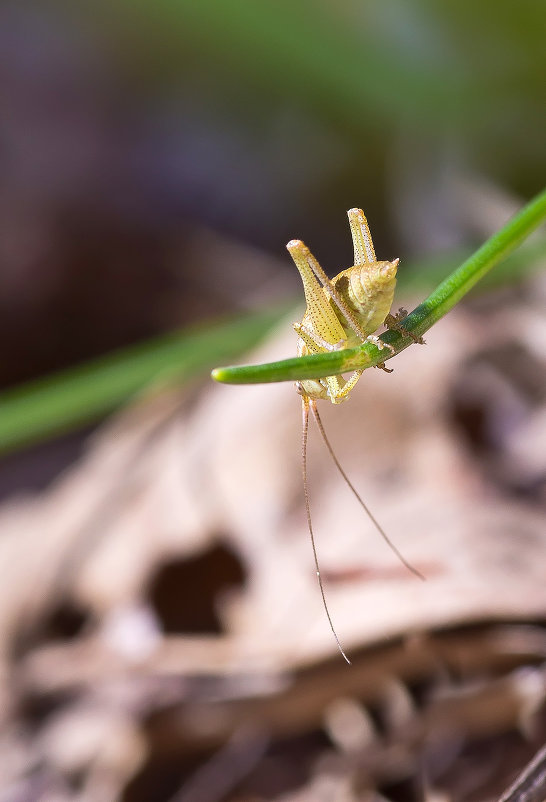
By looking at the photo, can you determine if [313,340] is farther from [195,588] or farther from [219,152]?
[219,152]

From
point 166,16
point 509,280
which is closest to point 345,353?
point 509,280

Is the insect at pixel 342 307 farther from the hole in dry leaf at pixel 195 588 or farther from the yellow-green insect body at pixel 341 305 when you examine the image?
the hole in dry leaf at pixel 195 588

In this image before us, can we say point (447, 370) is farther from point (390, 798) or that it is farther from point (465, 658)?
point (390, 798)

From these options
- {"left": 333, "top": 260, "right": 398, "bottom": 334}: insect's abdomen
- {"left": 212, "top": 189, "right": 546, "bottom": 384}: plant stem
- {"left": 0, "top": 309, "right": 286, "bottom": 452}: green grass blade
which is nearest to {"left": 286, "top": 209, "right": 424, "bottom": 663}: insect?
{"left": 333, "top": 260, "right": 398, "bottom": 334}: insect's abdomen

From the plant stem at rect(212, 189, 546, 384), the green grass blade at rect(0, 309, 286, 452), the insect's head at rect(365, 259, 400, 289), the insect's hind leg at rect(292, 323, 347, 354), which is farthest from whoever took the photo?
the green grass blade at rect(0, 309, 286, 452)

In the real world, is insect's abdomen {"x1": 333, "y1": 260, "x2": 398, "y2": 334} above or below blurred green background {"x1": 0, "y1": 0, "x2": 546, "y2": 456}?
below

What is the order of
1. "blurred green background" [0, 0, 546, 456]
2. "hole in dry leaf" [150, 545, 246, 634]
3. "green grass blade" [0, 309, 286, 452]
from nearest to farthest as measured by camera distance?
"hole in dry leaf" [150, 545, 246, 634] → "green grass blade" [0, 309, 286, 452] → "blurred green background" [0, 0, 546, 456]

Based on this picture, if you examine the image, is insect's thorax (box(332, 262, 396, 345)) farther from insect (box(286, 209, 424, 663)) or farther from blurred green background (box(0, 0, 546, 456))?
blurred green background (box(0, 0, 546, 456))

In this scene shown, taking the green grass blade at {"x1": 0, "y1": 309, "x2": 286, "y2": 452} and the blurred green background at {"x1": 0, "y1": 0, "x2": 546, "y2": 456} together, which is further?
the blurred green background at {"x1": 0, "y1": 0, "x2": 546, "y2": 456}
